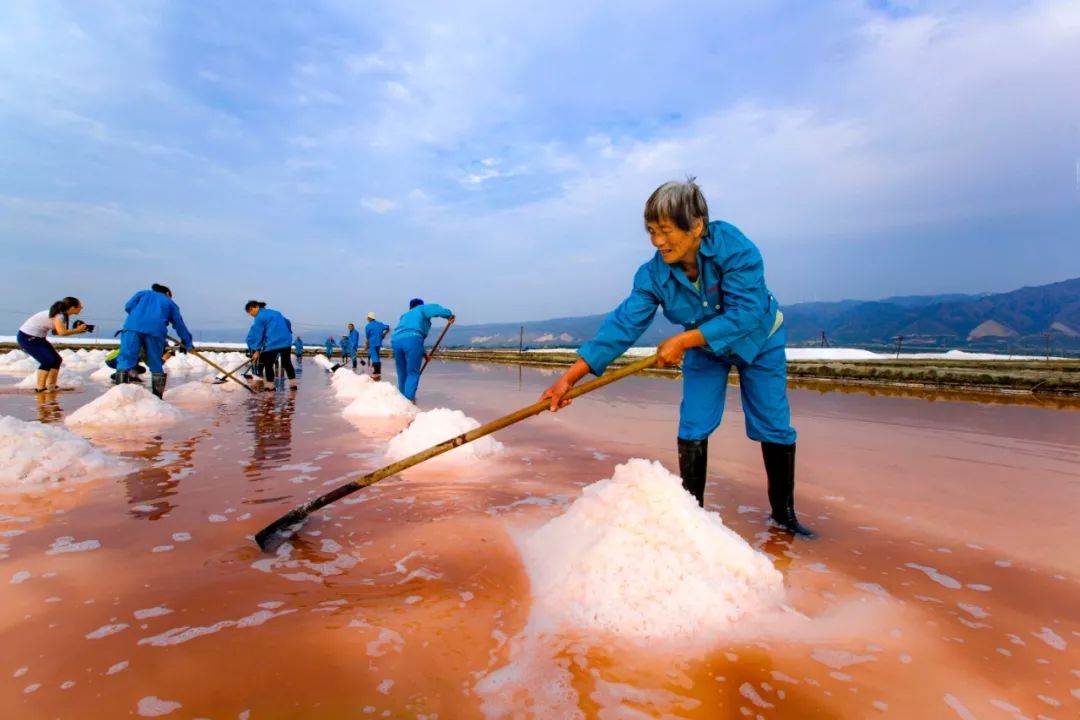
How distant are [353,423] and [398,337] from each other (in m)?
1.34

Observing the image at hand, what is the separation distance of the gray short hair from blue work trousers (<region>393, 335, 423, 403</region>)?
15.3ft

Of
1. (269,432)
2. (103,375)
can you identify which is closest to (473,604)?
(269,432)

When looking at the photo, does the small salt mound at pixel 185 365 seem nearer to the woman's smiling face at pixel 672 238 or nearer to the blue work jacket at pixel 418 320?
the blue work jacket at pixel 418 320

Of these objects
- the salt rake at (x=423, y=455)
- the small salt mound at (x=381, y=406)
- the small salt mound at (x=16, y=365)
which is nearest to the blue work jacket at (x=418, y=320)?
the small salt mound at (x=381, y=406)

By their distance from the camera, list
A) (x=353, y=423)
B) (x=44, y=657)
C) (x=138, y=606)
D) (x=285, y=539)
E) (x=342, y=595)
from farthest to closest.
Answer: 1. (x=353, y=423)
2. (x=285, y=539)
3. (x=342, y=595)
4. (x=138, y=606)
5. (x=44, y=657)

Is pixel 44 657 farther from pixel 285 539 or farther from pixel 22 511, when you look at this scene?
pixel 22 511

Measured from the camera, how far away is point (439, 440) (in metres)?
3.61

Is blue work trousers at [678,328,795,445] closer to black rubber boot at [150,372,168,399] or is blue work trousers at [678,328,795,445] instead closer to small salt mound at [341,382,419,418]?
small salt mound at [341,382,419,418]

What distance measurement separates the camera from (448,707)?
3.86 feet

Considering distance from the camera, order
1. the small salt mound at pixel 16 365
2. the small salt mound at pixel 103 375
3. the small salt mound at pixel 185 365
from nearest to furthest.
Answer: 1. the small salt mound at pixel 103 375
2. the small salt mound at pixel 16 365
3. the small salt mound at pixel 185 365

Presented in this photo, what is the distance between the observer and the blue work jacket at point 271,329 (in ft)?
29.0

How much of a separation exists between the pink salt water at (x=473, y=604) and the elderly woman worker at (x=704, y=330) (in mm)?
421

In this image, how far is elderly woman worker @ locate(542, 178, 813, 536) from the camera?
2.05 meters

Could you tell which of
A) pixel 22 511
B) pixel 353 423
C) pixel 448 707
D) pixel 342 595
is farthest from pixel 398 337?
pixel 448 707
